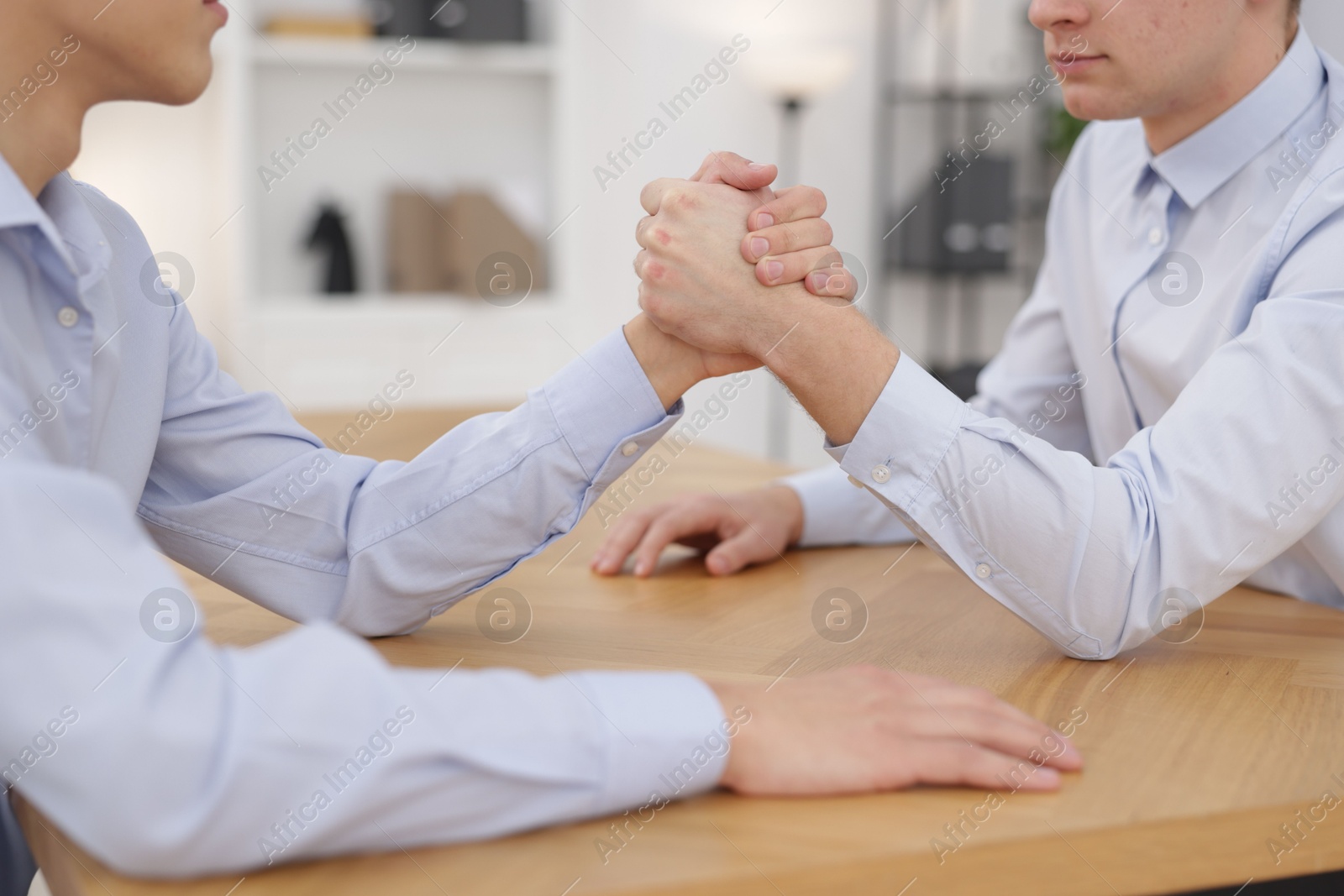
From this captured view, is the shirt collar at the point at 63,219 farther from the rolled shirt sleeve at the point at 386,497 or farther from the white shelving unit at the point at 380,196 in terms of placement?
the white shelving unit at the point at 380,196

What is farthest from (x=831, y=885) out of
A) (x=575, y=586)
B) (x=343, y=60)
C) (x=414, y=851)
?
(x=343, y=60)

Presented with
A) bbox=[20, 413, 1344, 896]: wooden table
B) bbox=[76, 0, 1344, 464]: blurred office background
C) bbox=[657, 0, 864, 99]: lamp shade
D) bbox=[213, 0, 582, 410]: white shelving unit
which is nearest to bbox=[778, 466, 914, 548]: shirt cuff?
bbox=[20, 413, 1344, 896]: wooden table

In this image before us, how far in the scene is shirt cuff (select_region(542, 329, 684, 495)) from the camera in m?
1.05

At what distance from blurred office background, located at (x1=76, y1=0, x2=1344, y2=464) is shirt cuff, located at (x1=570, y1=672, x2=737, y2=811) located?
339cm

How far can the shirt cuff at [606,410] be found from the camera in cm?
105

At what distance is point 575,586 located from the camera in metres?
1.20

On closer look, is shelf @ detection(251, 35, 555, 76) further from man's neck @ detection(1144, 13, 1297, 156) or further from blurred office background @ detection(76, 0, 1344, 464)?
man's neck @ detection(1144, 13, 1297, 156)

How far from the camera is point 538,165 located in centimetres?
441

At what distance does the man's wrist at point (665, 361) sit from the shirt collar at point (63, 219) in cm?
43

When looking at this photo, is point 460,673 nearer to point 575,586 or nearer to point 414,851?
point 414,851

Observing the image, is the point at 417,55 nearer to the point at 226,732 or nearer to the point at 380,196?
the point at 380,196

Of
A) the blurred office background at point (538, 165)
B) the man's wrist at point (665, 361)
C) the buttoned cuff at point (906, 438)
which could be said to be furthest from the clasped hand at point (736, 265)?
the blurred office background at point (538, 165)

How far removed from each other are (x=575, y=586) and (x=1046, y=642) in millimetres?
435

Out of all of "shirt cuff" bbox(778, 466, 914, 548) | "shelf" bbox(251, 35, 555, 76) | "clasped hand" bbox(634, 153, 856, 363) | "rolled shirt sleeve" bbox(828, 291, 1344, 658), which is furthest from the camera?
"shelf" bbox(251, 35, 555, 76)
